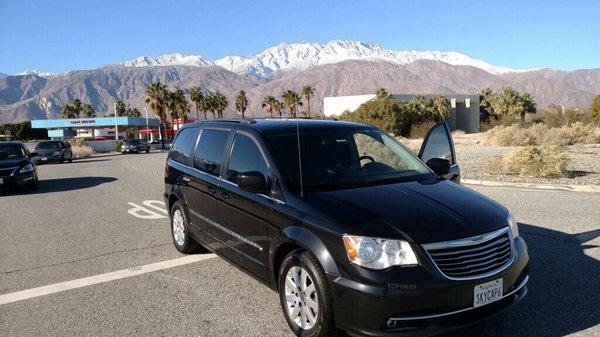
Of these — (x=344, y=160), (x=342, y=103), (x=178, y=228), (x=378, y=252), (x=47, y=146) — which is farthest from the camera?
(x=342, y=103)

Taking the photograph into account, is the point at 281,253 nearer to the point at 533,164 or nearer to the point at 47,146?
the point at 533,164

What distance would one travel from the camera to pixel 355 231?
3.49 metres

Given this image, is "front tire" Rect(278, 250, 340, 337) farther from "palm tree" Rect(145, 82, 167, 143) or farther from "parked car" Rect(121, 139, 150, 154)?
"palm tree" Rect(145, 82, 167, 143)

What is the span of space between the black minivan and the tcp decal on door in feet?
14.3

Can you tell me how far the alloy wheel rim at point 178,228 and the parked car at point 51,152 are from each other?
87.9 feet

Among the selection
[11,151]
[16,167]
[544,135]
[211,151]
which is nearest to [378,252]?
[211,151]

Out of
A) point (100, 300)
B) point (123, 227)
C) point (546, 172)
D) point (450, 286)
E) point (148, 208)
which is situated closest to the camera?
point (450, 286)

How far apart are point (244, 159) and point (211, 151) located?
871 mm

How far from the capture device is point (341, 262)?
3.48m

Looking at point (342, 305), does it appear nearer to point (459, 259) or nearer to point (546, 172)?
point (459, 259)

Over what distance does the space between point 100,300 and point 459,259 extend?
343cm

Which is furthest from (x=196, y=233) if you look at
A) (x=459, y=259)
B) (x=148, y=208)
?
(x=148, y=208)

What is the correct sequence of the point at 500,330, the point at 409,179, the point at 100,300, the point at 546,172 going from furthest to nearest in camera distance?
the point at 546,172 < the point at 100,300 < the point at 409,179 < the point at 500,330

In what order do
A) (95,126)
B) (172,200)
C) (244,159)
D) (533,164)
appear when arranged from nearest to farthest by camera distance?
1. (244,159)
2. (172,200)
3. (533,164)
4. (95,126)
